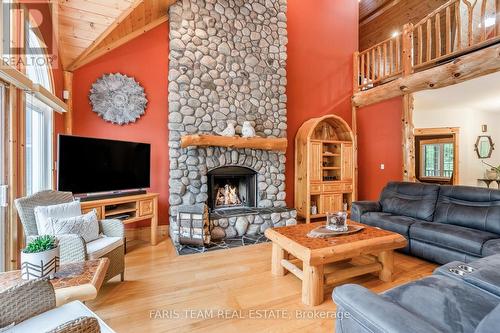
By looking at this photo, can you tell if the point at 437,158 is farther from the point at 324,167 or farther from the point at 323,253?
the point at 323,253

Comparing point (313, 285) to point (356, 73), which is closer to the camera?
point (313, 285)

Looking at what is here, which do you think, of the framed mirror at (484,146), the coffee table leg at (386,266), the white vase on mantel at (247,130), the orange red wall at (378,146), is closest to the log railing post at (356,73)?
the orange red wall at (378,146)

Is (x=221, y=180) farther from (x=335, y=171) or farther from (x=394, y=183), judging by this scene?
(x=394, y=183)

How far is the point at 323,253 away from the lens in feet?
6.79

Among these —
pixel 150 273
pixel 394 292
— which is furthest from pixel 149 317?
pixel 394 292

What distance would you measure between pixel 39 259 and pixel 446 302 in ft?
7.36

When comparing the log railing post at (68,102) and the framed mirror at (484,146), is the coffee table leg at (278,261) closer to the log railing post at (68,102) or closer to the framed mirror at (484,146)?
the log railing post at (68,102)

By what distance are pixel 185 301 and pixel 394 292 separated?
64.9 inches

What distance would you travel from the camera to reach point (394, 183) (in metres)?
3.85

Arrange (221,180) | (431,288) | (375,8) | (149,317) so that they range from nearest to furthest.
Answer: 1. (431,288)
2. (149,317)
3. (221,180)
4. (375,8)

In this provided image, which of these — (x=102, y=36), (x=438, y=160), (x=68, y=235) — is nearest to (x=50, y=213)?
(x=68, y=235)

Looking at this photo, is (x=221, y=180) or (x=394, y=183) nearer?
(x=394, y=183)

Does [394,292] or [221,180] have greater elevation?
[221,180]

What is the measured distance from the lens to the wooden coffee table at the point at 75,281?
4.09 feet
